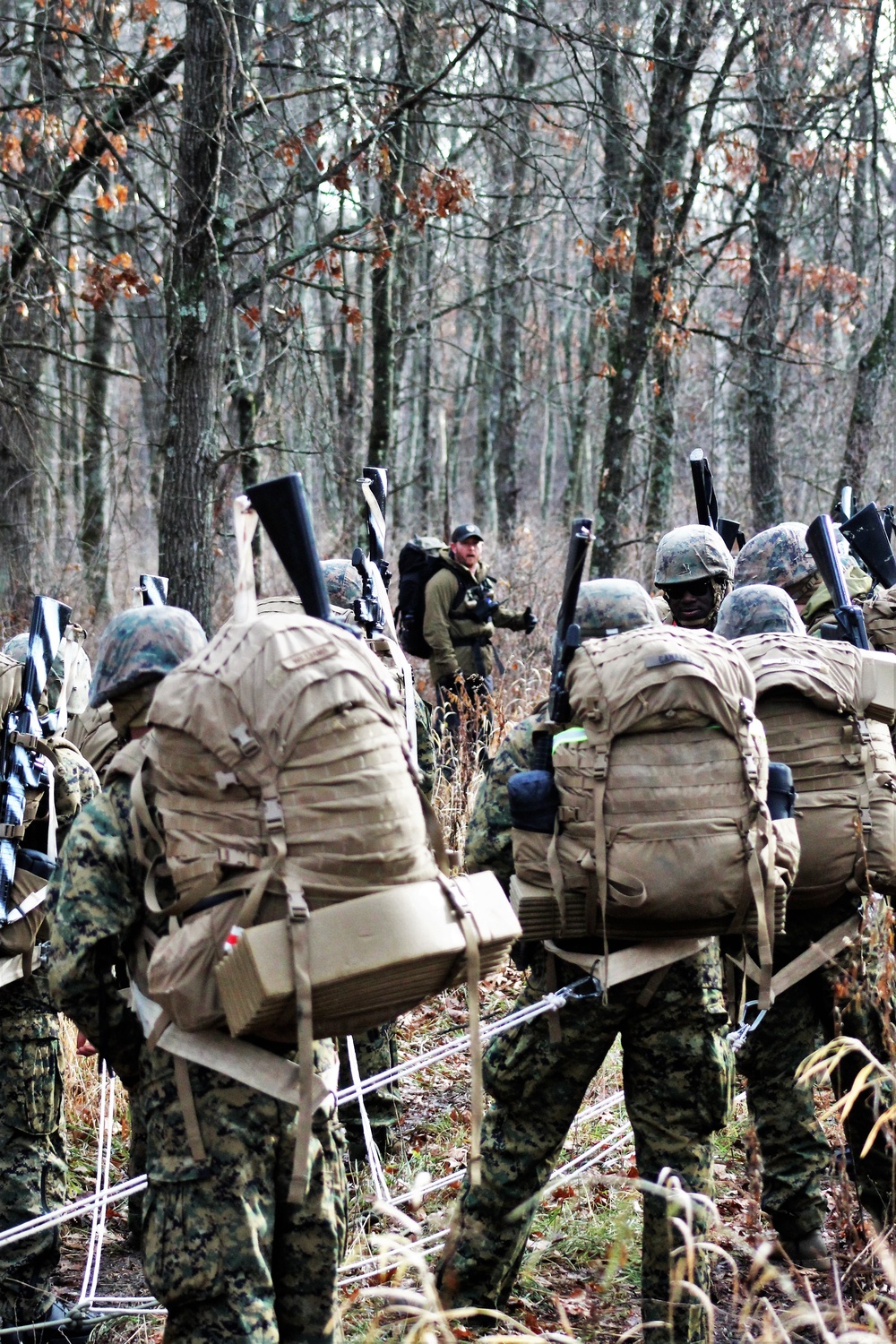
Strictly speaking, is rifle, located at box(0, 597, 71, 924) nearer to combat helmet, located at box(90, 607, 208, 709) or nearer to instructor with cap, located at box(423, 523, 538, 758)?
combat helmet, located at box(90, 607, 208, 709)

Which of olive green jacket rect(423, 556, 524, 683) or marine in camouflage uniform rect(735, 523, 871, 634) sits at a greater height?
marine in camouflage uniform rect(735, 523, 871, 634)

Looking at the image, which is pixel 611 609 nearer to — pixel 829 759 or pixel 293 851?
pixel 829 759

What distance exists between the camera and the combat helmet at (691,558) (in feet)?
18.7

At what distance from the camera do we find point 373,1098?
5492 mm

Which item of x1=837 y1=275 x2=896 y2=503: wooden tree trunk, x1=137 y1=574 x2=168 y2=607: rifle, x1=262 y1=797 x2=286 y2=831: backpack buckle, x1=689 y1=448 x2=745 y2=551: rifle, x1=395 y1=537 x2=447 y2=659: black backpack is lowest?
x1=395 y1=537 x2=447 y2=659: black backpack

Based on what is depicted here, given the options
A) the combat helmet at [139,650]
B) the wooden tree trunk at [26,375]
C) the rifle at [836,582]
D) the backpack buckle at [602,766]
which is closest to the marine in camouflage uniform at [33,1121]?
the combat helmet at [139,650]

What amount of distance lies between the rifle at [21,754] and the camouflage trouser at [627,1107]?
1610mm

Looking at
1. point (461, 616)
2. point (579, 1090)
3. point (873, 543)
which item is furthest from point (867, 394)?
point (579, 1090)

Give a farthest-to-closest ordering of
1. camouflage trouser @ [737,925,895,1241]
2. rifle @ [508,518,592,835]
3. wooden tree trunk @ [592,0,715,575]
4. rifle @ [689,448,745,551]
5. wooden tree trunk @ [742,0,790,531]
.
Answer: wooden tree trunk @ [742,0,790,531] < wooden tree trunk @ [592,0,715,575] < rifle @ [689,448,745,551] < camouflage trouser @ [737,925,895,1241] < rifle @ [508,518,592,835]

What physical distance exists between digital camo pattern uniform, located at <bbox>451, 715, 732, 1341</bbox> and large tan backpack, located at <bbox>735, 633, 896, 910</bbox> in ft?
2.03

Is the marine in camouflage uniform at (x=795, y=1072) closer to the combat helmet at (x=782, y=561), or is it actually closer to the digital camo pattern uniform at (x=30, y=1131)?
the combat helmet at (x=782, y=561)

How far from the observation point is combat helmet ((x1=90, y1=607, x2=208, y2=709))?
3.32 meters

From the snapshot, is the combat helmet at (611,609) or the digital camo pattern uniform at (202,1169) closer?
the digital camo pattern uniform at (202,1169)

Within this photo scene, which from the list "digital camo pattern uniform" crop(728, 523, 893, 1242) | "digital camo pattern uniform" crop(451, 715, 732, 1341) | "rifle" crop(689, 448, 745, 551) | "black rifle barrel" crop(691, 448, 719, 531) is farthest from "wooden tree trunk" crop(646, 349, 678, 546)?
"digital camo pattern uniform" crop(451, 715, 732, 1341)
